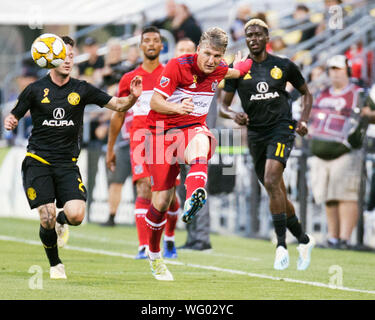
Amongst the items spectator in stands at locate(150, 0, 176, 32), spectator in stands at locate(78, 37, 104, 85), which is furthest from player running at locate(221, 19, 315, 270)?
spectator in stands at locate(78, 37, 104, 85)

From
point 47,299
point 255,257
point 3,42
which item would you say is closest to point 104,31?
point 3,42

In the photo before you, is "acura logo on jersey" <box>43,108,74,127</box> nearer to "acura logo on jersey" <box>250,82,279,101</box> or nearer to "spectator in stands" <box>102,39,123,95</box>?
"acura logo on jersey" <box>250,82,279,101</box>

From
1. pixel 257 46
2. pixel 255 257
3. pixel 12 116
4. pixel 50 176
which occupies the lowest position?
pixel 255 257

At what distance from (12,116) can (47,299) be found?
2.01 metres

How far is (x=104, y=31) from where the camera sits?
25266mm

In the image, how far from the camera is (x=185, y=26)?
61.6 ft

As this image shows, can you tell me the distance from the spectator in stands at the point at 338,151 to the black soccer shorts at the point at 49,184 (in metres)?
5.82

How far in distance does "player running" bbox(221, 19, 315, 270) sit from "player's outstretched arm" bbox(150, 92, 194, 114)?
2.04 metres

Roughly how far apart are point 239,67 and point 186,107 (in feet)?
7.05

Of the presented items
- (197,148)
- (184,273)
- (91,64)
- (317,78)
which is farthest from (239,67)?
(91,64)

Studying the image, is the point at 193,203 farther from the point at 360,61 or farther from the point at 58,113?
the point at 360,61

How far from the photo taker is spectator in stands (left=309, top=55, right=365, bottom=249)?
45.1 ft

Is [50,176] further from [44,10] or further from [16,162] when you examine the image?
[44,10]

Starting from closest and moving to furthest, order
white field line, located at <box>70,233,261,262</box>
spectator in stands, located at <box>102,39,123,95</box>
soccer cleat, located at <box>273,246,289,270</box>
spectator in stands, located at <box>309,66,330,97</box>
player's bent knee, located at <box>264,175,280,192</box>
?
soccer cleat, located at <box>273,246,289,270</box> → player's bent knee, located at <box>264,175,280,192</box> → white field line, located at <box>70,233,261,262</box> → spectator in stands, located at <box>309,66,330,97</box> → spectator in stands, located at <box>102,39,123,95</box>
